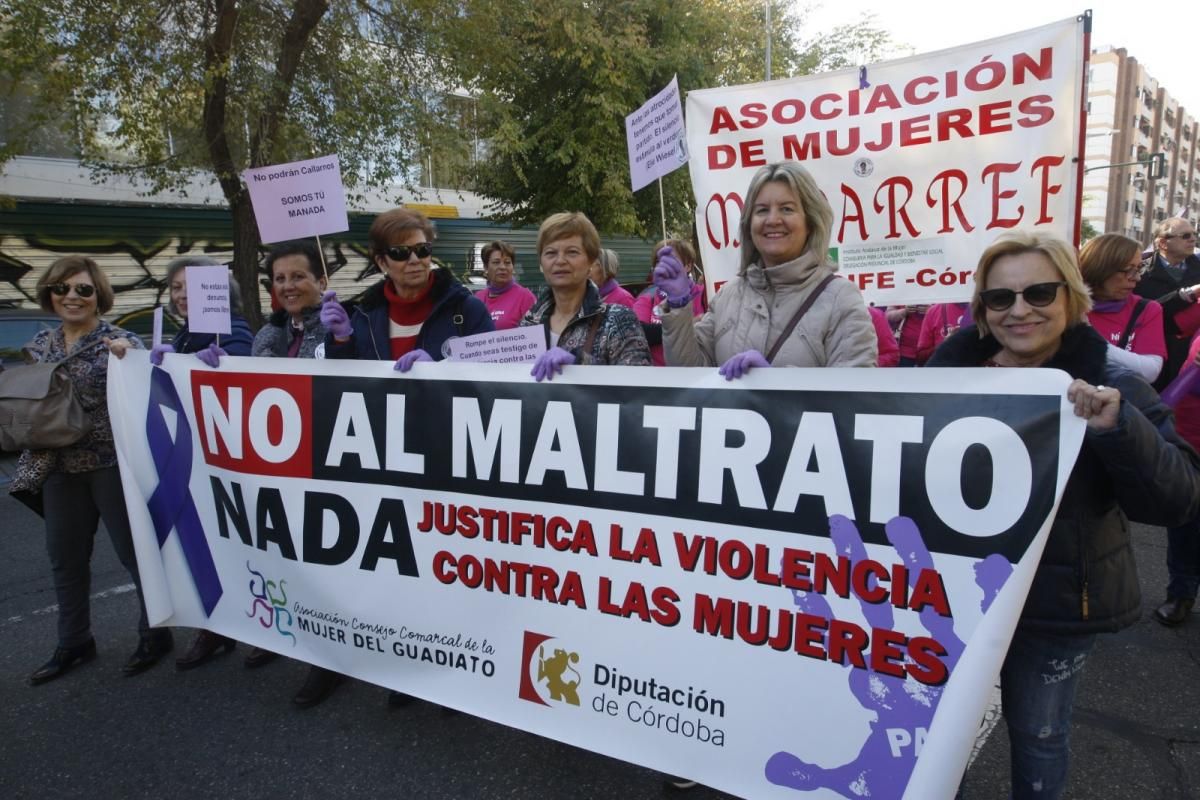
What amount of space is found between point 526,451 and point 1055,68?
9.44ft

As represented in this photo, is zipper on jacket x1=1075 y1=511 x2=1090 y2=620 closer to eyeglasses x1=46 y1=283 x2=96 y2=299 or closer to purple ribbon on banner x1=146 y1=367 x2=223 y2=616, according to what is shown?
purple ribbon on banner x1=146 y1=367 x2=223 y2=616

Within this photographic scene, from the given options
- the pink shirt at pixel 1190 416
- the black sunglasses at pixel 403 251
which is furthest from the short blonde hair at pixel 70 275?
the pink shirt at pixel 1190 416

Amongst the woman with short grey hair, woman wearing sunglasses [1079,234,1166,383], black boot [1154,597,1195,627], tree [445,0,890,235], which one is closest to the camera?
woman wearing sunglasses [1079,234,1166,383]

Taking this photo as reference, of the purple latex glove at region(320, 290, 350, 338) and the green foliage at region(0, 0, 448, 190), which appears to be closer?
the purple latex glove at region(320, 290, 350, 338)

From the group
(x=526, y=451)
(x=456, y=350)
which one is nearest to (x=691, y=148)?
(x=456, y=350)

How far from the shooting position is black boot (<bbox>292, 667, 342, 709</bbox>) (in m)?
3.10

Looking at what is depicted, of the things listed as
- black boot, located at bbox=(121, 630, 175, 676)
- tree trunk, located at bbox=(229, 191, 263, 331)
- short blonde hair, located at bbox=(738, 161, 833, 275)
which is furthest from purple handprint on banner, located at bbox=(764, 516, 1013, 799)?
tree trunk, located at bbox=(229, 191, 263, 331)

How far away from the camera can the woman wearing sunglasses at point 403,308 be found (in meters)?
3.03

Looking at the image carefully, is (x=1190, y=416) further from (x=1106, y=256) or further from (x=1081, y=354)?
(x=1081, y=354)

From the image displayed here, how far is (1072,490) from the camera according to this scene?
1.74 m

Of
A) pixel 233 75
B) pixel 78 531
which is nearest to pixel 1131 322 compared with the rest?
pixel 78 531

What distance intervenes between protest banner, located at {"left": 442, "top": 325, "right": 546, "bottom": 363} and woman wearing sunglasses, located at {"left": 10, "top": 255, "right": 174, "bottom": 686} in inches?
69.0

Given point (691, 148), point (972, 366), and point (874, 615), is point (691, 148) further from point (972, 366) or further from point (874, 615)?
point (874, 615)

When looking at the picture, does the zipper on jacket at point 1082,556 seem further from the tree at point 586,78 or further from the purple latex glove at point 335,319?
the tree at point 586,78
